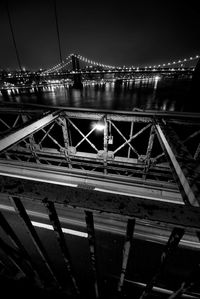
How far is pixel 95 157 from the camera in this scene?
17.1 feet

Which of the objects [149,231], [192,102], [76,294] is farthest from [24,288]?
[192,102]

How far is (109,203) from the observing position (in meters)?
0.94

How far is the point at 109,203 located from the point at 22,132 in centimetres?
244

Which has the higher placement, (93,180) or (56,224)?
(56,224)

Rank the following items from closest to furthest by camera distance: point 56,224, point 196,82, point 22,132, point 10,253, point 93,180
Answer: point 56,224, point 10,253, point 22,132, point 93,180, point 196,82

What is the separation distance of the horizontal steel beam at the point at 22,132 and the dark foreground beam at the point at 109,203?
5.17 ft

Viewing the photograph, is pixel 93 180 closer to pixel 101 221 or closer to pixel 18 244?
pixel 101 221

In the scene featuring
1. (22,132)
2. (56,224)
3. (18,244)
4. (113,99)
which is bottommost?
(113,99)

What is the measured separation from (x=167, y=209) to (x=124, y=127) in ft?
66.5

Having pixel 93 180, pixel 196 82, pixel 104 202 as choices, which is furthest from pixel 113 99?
pixel 104 202

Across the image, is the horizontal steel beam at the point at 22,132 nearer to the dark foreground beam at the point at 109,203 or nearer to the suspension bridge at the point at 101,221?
the suspension bridge at the point at 101,221

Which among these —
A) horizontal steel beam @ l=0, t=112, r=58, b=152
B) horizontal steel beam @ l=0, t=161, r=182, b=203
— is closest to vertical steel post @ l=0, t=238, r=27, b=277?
horizontal steel beam @ l=0, t=112, r=58, b=152

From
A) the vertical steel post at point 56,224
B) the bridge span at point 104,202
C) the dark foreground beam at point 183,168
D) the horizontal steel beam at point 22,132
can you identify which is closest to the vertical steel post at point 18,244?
the bridge span at point 104,202

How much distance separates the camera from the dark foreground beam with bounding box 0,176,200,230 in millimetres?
879
